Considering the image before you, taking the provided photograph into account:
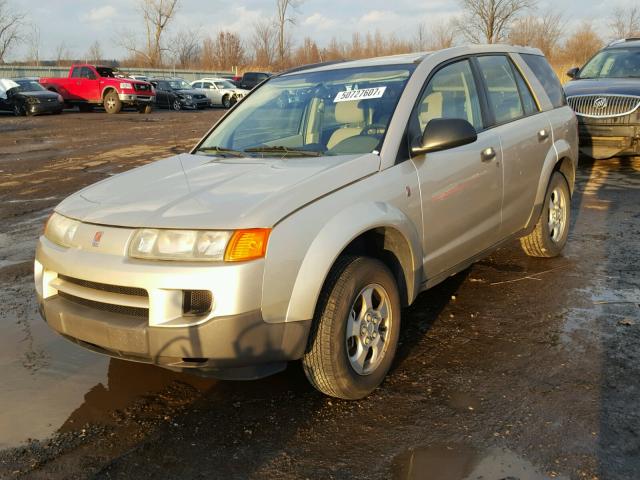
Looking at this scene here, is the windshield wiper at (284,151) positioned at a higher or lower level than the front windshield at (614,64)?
lower

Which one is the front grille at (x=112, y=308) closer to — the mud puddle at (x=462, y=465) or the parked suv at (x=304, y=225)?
the parked suv at (x=304, y=225)

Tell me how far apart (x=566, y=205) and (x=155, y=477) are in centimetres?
438

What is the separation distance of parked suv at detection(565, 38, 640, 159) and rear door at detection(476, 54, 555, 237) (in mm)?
5288

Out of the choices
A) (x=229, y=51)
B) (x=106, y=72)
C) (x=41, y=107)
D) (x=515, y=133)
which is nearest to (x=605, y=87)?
(x=515, y=133)

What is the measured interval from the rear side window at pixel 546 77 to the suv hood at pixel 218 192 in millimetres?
2671

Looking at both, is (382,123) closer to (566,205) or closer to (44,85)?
(566,205)

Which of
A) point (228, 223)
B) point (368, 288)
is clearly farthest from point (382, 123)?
point (228, 223)

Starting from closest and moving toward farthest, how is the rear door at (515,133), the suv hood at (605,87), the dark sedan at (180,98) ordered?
the rear door at (515,133)
the suv hood at (605,87)
the dark sedan at (180,98)

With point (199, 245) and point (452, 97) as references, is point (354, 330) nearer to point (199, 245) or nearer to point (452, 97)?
point (199, 245)

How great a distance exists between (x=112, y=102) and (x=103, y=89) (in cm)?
61

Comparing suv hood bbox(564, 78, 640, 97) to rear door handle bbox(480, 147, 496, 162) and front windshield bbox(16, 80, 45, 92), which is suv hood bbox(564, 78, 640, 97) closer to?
rear door handle bbox(480, 147, 496, 162)

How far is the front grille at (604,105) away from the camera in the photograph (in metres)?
9.53

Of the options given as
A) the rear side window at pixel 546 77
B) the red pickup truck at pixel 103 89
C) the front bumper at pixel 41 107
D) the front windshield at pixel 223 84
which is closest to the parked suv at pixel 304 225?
the rear side window at pixel 546 77

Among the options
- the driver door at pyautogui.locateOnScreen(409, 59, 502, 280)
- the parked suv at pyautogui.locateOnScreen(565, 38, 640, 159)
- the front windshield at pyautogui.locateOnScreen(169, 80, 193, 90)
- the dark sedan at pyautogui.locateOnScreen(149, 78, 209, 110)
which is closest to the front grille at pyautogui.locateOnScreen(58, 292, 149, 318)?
the driver door at pyautogui.locateOnScreen(409, 59, 502, 280)
